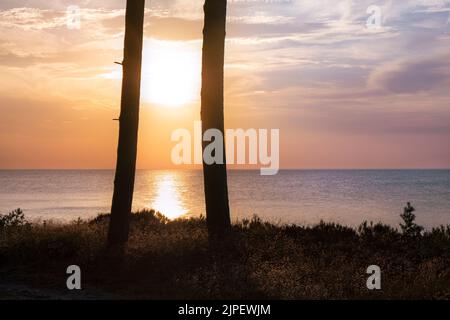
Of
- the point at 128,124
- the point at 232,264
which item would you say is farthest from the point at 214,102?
the point at 232,264

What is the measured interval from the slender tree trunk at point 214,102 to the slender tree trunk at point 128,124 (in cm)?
175

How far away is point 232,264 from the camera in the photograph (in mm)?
11531

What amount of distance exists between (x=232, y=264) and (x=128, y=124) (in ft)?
14.3

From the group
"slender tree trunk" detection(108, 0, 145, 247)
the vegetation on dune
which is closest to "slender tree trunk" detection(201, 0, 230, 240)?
the vegetation on dune

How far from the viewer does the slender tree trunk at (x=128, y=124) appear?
1303 centimetres

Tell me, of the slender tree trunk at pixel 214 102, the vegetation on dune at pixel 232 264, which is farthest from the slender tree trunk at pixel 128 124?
the slender tree trunk at pixel 214 102

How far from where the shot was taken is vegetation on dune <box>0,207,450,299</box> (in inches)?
394

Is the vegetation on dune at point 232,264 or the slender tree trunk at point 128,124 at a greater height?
the slender tree trunk at point 128,124

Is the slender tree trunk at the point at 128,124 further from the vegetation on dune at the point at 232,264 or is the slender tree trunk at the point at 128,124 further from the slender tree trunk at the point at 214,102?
the slender tree trunk at the point at 214,102

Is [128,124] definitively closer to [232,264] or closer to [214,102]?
[214,102]

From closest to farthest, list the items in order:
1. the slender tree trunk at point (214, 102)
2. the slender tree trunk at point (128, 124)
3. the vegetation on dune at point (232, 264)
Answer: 1. the vegetation on dune at point (232, 264)
2. the slender tree trunk at point (128, 124)
3. the slender tree trunk at point (214, 102)

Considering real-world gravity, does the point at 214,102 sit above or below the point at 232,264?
above
